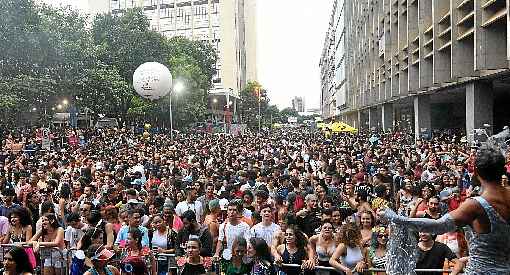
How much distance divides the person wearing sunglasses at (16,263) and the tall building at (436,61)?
16.4 meters

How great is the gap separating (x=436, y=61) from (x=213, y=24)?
81.2 metres

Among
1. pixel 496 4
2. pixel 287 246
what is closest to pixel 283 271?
pixel 287 246

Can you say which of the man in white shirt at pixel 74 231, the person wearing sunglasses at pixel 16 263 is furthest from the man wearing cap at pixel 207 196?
the person wearing sunglasses at pixel 16 263

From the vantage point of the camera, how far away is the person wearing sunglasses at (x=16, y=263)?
5406mm

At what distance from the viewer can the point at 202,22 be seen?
10756cm

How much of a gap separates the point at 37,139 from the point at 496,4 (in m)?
22.1

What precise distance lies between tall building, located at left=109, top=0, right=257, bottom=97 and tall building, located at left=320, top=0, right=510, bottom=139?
4248 centimetres

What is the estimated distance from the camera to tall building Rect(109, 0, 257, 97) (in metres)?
104

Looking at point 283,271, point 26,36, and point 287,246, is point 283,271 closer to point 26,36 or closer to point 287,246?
point 287,246

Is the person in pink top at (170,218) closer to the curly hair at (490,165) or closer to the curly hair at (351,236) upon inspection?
the curly hair at (351,236)

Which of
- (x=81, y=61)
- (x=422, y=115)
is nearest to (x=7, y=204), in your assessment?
(x=422, y=115)

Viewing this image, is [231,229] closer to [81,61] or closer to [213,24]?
[81,61]

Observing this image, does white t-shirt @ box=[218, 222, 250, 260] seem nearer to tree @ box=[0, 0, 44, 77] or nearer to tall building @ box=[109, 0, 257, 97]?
tree @ box=[0, 0, 44, 77]

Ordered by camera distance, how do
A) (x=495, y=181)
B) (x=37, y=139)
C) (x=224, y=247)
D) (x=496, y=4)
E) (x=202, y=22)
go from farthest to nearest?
(x=202, y=22), (x=37, y=139), (x=496, y=4), (x=224, y=247), (x=495, y=181)
